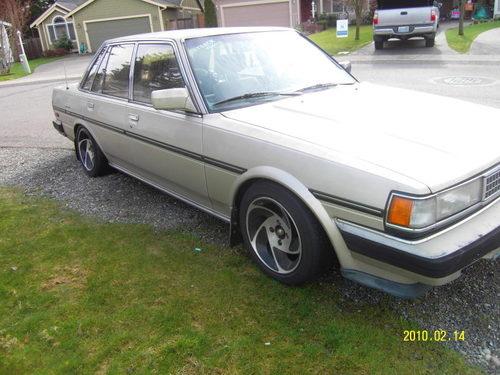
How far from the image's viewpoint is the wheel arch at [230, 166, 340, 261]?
2.70 m

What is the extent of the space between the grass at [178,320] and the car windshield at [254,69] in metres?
1.22

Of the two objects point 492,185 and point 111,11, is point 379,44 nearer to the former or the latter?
point 492,185

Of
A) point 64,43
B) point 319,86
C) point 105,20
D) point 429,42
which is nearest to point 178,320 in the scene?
point 319,86

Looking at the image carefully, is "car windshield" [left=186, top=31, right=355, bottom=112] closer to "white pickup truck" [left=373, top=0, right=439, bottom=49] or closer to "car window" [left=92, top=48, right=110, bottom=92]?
"car window" [left=92, top=48, right=110, bottom=92]

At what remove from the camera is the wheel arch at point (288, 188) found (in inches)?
106

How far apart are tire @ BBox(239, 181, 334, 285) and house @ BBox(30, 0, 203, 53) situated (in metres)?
33.3

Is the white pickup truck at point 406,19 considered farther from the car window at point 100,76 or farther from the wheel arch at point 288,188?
the wheel arch at point 288,188

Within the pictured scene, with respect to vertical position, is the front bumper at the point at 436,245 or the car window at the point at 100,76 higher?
the car window at the point at 100,76

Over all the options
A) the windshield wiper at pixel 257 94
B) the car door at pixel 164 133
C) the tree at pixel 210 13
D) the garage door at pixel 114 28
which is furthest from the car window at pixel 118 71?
the garage door at pixel 114 28

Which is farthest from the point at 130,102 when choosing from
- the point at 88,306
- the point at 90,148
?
the point at 88,306

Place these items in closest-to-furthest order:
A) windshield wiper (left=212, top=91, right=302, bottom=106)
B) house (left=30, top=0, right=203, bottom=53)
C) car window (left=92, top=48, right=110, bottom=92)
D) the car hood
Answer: the car hood < windshield wiper (left=212, top=91, right=302, bottom=106) < car window (left=92, top=48, right=110, bottom=92) < house (left=30, top=0, right=203, bottom=53)

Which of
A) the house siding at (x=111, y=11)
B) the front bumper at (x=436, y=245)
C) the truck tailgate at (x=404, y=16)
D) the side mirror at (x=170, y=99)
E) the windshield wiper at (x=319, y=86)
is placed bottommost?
the front bumper at (x=436, y=245)

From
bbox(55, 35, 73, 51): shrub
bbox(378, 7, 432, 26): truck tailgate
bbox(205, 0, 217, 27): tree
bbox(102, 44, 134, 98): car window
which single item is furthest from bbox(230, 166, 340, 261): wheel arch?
bbox(55, 35, 73, 51): shrub
